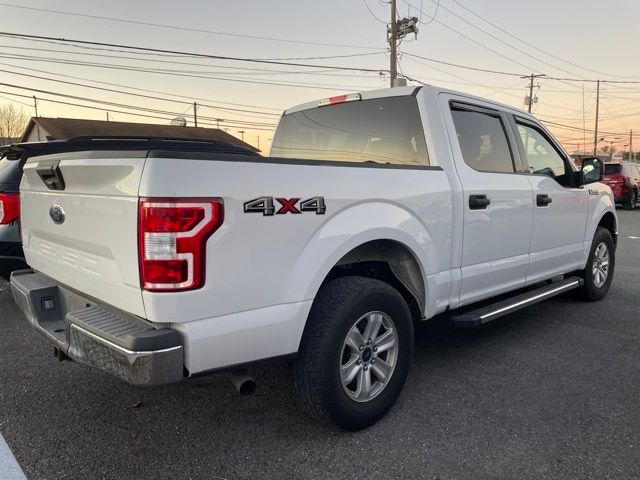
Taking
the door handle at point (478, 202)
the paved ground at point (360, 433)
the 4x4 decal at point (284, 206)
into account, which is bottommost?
the paved ground at point (360, 433)

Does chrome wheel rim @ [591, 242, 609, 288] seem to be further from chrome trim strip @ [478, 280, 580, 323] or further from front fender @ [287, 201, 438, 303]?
front fender @ [287, 201, 438, 303]

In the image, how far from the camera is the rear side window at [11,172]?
15.2ft

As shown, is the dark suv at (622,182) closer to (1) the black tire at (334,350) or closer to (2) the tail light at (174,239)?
(1) the black tire at (334,350)

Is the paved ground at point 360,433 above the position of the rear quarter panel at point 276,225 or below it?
below

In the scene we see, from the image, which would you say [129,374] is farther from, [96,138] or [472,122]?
[472,122]

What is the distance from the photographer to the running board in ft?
11.3

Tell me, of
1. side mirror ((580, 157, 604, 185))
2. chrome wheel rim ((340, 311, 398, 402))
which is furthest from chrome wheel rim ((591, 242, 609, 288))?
chrome wheel rim ((340, 311, 398, 402))

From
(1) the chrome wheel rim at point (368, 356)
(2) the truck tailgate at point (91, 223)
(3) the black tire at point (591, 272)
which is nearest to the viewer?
(2) the truck tailgate at point (91, 223)

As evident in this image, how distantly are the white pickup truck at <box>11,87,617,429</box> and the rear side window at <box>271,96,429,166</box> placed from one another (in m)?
0.01

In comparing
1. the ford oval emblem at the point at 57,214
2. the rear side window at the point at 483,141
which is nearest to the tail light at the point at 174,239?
the ford oval emblem at the point at 57,214

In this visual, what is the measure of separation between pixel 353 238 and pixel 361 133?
134 cm

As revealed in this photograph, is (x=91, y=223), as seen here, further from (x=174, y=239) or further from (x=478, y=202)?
(x=478, y=202)

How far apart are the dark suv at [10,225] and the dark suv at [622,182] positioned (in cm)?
1878

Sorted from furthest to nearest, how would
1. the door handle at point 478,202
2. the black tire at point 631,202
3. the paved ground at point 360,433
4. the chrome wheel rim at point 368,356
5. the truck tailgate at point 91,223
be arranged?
the black tire at point 631,202, the door handle at point 478,202, the chrome wheel rim at point 368,356, the paved ground at point 360,433, the truck tailgate at point 91,223
